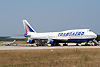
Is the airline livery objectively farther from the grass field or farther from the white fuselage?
the grass field

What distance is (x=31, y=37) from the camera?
68250mm

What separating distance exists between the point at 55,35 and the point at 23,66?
48839 mm

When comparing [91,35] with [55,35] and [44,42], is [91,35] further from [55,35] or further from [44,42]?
[44,42]

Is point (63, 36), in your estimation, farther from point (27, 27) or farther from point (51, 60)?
point (51, 60)

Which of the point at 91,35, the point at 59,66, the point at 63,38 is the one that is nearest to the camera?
the point at 59,66

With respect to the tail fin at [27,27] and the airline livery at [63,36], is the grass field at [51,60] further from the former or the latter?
the tail fin at [27,27]

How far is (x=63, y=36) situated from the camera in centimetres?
6238

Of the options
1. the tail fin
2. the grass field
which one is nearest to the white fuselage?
the tail fin

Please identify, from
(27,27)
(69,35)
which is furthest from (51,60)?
(27,27)

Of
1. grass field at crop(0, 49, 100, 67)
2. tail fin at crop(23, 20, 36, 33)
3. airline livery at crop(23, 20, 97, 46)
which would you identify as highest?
tail fin at crop(23, 20, 36, 33)

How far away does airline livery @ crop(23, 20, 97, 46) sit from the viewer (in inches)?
2283

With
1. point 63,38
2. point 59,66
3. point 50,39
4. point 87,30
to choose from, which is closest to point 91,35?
point 87,30

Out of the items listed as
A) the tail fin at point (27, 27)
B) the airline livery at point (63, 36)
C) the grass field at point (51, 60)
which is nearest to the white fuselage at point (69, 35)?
the airline livery at point (63, 36)

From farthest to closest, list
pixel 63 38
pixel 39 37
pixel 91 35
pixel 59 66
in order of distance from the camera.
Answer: pixel 39 37 → pixel 63 38 → pixel 91 35 → pixel 59 66
